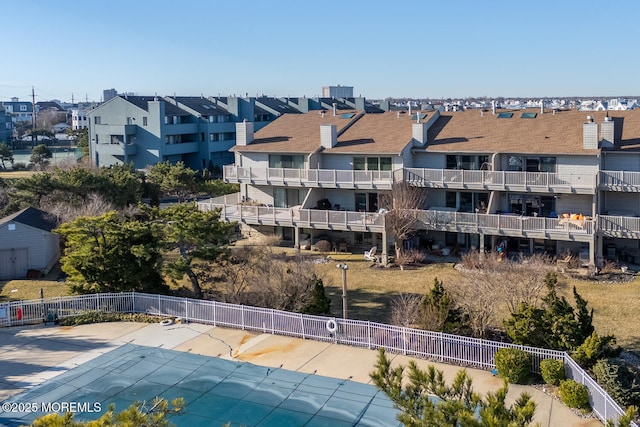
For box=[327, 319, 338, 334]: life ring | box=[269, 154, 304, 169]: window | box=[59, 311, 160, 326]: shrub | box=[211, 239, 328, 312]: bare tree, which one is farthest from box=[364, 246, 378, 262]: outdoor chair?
box=[59, 311, 160, 326]: shrub

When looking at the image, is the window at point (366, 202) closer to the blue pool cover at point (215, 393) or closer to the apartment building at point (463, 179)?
the apartment building at point (463, 179)

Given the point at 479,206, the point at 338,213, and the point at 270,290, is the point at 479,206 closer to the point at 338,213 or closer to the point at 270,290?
the point at 338,213

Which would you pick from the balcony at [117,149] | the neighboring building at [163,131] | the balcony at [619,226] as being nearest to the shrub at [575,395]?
the balcony at [619,226]

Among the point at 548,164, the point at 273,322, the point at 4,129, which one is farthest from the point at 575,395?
the point at 4,129

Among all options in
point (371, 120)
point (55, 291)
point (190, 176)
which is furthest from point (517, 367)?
point (190, 176)

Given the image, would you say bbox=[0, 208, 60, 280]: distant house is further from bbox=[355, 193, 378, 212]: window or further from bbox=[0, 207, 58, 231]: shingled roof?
bbox=[355, 193, 378, 212]: window

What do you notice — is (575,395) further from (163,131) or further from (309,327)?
(163,131)

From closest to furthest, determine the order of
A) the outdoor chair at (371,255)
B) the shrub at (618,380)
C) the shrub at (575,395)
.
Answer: the shrub at (618,380), the shrub at (575,395), the outdoor chair at (371,255)
